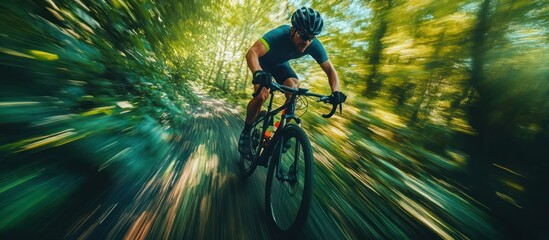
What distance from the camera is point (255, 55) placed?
262 centimetres

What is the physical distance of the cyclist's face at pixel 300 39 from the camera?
2.66 metres

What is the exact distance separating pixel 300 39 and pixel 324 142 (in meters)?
3.67

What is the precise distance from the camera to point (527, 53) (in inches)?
114

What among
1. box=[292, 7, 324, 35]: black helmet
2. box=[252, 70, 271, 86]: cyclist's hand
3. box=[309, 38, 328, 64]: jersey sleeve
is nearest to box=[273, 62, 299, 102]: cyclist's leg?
box=[309, 38, 328, 64]: jersey sleeve

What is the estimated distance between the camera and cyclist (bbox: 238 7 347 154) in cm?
254

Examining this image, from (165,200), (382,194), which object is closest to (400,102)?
(382,194)

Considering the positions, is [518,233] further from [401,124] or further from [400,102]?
[400,102]

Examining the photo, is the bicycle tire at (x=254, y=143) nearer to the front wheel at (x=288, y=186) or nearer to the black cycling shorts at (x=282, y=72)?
the black cycling shorts at (x=282, y=72)

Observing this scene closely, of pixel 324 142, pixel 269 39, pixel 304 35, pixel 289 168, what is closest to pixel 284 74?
pixel 269 39

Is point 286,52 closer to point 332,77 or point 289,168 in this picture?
point 332,77

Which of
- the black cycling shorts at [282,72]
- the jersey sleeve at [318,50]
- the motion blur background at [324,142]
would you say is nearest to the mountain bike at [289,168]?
the motion blur background at [324,142]

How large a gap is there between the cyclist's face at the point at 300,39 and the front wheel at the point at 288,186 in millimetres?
1131

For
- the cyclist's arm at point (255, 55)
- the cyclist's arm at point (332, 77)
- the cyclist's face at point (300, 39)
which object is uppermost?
the cyclist's face at point (300, 39)

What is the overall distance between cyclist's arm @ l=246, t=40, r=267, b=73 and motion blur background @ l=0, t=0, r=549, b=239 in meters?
1.32
